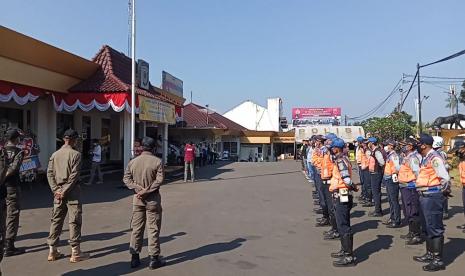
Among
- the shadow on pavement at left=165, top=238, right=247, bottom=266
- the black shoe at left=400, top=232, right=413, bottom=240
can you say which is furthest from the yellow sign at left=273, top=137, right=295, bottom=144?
the shadow on pavement at left=165, top=238, right=247, bottom=266

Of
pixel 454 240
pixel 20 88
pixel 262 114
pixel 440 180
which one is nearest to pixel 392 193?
pixel 454 240

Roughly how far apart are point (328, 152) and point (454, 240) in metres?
2.95

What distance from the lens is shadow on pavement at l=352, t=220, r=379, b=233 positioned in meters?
9.65

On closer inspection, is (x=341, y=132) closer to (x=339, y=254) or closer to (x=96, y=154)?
(x=96, y=154)

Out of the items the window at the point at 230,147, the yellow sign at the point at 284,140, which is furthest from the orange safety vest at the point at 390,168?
the yellow sign at the point at 284,140

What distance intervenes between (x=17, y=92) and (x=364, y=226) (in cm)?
1090

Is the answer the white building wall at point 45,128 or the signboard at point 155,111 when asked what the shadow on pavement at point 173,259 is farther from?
the signboard at point 155,111

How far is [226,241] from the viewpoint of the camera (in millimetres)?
8211

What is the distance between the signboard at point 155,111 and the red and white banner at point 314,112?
177 feet

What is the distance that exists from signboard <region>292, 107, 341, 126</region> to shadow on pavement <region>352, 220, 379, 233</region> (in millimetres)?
64351

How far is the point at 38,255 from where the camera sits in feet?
23.0

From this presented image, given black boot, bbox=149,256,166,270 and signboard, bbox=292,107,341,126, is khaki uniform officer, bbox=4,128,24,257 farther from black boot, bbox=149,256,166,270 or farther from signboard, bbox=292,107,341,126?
signboard, bbox=292,107,341,126

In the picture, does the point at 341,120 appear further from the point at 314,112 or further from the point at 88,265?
the point at 88,265

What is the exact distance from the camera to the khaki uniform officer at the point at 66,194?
6.72 m
